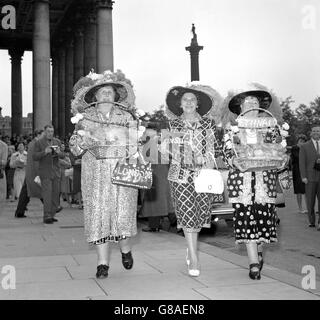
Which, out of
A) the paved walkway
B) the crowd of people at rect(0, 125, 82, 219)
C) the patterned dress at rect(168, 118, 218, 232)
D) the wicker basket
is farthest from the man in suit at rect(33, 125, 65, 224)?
the patterned dress at rect(168, 118, 218, 232)

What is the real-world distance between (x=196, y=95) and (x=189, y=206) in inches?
48.9

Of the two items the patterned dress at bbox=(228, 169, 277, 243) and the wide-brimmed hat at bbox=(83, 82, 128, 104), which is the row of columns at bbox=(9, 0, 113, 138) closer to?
the wide-brimmed hat at bbox=(83, 82, 128, 104)

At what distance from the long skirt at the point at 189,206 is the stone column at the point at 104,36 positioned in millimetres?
21771

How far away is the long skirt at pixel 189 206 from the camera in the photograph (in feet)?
20.5

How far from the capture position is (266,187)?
6059mm

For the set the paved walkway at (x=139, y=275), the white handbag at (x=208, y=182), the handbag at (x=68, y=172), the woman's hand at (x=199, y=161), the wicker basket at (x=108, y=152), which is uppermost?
the wicker basket at (x=108, y=152)

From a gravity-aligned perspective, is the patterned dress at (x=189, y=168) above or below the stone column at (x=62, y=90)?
below

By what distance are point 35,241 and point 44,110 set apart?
19451 millimetres

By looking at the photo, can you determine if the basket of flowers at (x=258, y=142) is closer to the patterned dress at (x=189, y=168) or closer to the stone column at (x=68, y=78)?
the patterned dress at (x=189, y=168)

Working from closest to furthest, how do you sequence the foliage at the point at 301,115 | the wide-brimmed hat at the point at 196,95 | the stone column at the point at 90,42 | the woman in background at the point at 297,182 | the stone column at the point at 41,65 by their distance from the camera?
the wide-brimmed hat at the point at 196,95 → the woman in background at the point at 297,182 → the stone column at the point at 41,65 → the stone column at the point at 90,42 → the foliage at the point at 301,115

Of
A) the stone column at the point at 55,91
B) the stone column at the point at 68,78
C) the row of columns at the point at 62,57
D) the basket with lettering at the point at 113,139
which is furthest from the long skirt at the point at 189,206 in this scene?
the stone column at the point at 55,91

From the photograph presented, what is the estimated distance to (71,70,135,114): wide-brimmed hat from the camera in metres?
6.50
